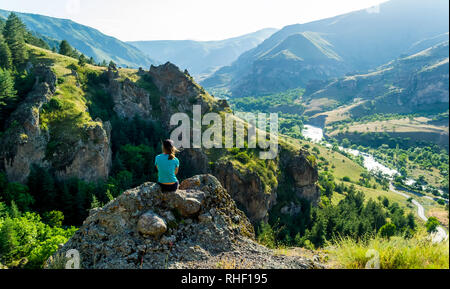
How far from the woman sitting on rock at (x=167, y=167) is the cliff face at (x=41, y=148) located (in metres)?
34.0

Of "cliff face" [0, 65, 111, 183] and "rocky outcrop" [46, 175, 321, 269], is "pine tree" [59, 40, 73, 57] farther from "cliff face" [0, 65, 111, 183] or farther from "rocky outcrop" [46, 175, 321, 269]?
"rocky outcrop" [46, 175, 321, 269]

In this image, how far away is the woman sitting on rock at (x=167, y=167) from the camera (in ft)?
33.3

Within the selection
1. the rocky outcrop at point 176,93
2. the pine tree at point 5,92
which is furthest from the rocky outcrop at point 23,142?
the rocky outcrop at point 176,93

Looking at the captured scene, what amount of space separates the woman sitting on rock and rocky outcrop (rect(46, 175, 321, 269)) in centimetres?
34

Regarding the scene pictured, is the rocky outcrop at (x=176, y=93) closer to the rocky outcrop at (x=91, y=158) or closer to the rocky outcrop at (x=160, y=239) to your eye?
the rocky outcrop at (x=91, y=158)

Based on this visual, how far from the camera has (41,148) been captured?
36031 mm

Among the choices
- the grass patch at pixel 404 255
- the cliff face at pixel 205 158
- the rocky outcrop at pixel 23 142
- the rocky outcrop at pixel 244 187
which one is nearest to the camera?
the grass patch at pixel 404 255

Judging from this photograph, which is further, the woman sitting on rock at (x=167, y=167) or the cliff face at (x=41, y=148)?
the cliff face at (x=41, y=148)

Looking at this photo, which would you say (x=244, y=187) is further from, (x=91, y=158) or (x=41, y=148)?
(x=41, y=148)

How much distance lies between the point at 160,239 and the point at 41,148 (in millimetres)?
36528

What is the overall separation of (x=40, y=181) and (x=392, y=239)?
133ft

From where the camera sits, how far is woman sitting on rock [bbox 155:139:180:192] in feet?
33.3

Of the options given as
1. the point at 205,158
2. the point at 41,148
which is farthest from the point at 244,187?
the point at 41,148

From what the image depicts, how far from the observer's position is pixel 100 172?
134 feet
